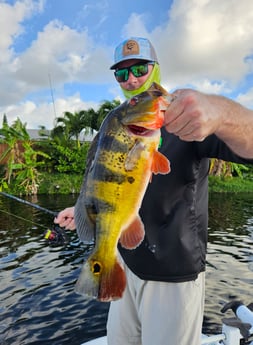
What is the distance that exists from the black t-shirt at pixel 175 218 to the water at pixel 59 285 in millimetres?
3935

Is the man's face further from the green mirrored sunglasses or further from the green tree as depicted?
the green tree

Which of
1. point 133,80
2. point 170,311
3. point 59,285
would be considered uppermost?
point 133,80

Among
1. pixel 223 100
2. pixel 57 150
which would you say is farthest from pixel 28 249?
pixel 57 150

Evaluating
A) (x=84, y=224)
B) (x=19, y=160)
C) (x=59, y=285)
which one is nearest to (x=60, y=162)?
(x=19, y=160)

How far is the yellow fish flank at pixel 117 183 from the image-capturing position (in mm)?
1687

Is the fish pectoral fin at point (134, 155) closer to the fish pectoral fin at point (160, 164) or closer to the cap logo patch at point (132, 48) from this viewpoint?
the fish pectoral fin at point (160, 164)

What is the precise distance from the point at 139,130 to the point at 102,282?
80cm

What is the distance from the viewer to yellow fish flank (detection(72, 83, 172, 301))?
1687 millimetres

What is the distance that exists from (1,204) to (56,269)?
1278 centimetres

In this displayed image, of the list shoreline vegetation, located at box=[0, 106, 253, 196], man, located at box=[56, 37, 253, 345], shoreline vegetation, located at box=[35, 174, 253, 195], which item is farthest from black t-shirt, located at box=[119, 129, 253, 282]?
shoreline vegetation, located at box=[35, 174, 253, 195]

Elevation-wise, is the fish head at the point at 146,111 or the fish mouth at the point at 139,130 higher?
the fish head at the point at 146,111

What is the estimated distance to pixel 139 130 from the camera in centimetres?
172

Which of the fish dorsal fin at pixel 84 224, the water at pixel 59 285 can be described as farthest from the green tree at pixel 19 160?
the fish dorsal fin at pixel 84 224

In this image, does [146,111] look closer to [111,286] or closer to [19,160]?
[111,286]
